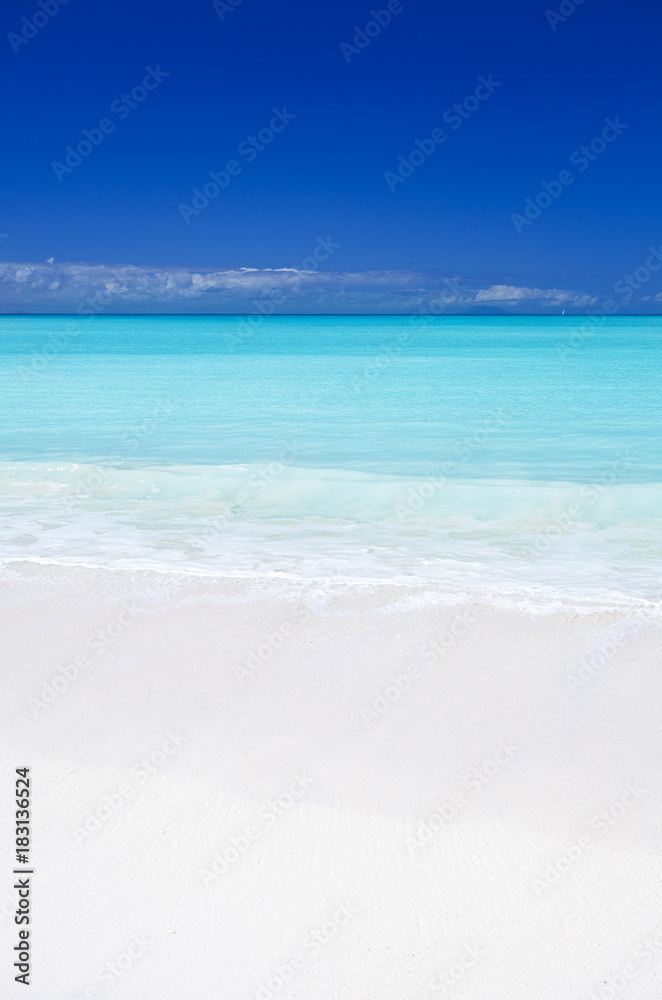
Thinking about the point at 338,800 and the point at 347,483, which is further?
the point at 347,483

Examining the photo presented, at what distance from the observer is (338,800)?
3396mm

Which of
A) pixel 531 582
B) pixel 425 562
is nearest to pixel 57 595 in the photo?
pixel 425 562

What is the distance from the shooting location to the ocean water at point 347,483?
22.7 ft

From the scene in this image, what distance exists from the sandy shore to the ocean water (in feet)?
4.54

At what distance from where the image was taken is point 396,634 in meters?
5.12

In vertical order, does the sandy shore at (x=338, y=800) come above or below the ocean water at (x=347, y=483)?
above

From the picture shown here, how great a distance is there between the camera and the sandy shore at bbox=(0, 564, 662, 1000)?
2.63m

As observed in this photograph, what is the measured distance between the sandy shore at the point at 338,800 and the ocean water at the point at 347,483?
1385mm

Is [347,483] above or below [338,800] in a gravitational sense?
below

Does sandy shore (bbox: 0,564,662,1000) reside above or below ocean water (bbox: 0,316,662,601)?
above

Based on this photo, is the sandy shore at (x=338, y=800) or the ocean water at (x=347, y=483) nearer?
the sandy shore at (x=338, y=800)

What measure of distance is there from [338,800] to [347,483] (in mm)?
7053

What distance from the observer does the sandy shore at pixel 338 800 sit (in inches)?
104

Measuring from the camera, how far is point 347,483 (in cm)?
1028
